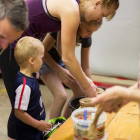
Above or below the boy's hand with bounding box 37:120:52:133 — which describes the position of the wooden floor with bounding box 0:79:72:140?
below

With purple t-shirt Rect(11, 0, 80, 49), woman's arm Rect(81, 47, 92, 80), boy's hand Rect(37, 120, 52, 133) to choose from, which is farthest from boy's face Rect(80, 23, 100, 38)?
boy's hand Rect(37, 120, 52, 133)

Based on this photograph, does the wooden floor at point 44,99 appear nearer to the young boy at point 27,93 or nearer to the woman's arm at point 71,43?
the young boy at point 27,93

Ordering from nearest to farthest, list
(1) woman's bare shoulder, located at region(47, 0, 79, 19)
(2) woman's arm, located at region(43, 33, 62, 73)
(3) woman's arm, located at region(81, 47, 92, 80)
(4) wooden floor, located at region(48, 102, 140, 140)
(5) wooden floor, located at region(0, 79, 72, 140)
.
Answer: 1. (4) wooden floor, located at region(48, 102, 140, 140)
2. (1) woman's bare shoulder, located at region(47, 0, 79, 19)
3. (2) woman's arm, located at region(43, 33, 62, 73)
4. (3) woman's arm, located at region(81, 47, 92, 80)
5. (5) wooden floor, located at region(0, 79, 72, 140)

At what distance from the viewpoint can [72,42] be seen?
142cm

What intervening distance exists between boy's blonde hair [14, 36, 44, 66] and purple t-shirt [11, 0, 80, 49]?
3.0 inches

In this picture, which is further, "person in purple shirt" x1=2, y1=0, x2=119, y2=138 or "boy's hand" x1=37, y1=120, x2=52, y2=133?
"boy's hand" x1=37, y1=120, x2=52, y2=133

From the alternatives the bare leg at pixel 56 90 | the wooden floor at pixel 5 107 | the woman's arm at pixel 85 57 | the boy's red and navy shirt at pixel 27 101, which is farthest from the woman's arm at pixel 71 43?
the wooden floor at pixel 5 107

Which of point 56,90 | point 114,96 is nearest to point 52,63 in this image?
point 56,90

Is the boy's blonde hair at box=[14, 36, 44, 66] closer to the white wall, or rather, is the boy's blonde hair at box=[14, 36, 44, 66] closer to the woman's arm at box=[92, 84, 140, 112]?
the woman's arm at box=[92, 84, 140, 112]

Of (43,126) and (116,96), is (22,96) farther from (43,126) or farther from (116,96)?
(116,96)

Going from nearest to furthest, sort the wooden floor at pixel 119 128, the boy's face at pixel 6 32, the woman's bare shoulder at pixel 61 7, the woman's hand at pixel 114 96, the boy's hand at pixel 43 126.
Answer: the woman's hand at pixel 114 96, the boy's face at pixel 6 32, the wooden floor at pixel 119 128, the woman's bare shoulder at pixel 61 7, the boy's hand at pixel 43 126

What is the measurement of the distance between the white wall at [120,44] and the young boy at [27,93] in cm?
228

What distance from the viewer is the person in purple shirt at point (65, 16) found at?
1.34 metres

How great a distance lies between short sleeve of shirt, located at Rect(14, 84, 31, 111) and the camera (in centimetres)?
138
